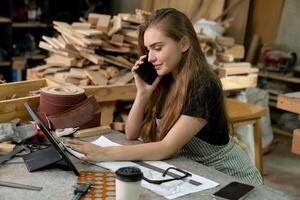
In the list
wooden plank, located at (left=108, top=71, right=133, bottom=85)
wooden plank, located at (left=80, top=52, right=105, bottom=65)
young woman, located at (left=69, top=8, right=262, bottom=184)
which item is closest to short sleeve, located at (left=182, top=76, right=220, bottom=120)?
young woman, located at (left=69, top=8, right=262, bottom=184)

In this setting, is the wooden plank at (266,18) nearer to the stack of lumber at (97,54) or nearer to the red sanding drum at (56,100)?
the stack of lumber at (97,54)

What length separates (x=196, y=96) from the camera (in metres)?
1.90

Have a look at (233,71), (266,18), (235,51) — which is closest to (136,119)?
(233,71)

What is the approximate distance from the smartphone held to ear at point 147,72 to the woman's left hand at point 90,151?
55cm

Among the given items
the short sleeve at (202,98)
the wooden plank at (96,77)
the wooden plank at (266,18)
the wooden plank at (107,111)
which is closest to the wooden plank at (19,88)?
the wooden plank at (107,111)

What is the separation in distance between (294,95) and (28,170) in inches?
56.0

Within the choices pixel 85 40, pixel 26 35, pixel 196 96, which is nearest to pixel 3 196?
pixel 196 96

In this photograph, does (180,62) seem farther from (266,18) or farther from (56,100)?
(266,18)

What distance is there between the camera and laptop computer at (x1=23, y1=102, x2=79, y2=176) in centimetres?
162

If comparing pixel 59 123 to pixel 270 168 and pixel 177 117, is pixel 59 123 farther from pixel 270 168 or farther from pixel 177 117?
pixel 270 168

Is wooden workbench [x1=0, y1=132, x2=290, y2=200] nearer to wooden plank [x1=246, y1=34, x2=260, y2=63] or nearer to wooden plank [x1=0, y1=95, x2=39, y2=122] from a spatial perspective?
wooden plank [x1=0, y1=95, x2=39, y2=122]

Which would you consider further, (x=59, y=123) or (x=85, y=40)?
(x=85, y=40)

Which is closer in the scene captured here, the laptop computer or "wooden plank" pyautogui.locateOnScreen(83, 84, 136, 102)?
the laptop computer

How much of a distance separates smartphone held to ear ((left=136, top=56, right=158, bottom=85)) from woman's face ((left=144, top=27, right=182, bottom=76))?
211 mm
